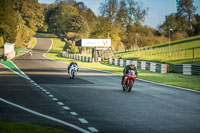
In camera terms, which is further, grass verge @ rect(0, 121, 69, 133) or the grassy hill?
the grassy hill

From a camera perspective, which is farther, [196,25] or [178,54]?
[196,25]

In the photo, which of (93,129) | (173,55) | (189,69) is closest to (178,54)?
(173,55)

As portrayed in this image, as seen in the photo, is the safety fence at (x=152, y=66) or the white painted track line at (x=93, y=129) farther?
the safety fence at (x=152, y=66)

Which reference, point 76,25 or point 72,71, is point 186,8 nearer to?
point 76,25

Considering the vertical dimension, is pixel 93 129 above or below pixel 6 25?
below

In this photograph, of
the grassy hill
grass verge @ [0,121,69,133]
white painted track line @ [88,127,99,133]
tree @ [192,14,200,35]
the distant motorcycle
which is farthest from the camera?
tree @ [192,14,200,35]

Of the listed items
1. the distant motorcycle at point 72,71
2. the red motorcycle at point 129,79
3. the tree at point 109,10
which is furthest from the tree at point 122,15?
the red motorcycle at point 129,79

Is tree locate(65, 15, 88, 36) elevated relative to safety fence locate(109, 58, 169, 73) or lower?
elevated

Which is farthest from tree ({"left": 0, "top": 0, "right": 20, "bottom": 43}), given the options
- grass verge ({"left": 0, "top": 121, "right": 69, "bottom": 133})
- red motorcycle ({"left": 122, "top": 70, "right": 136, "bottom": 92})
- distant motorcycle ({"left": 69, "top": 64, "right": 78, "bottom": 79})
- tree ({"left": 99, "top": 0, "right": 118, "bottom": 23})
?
grass verge ({"left": 0, "top": 121, "right": 69, "bottom": 133})

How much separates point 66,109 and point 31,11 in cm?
11770

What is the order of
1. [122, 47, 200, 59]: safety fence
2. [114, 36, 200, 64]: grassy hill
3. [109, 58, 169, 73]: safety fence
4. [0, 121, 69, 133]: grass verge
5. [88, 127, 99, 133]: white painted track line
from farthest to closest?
1. [122, 47, 200, 59]: safety fence
2. [114, 36, 200, 64]: grassy hill
3. [109, 58, 169, 73]: safety fence
4. [88, 127, 99, 133]: white painted track line
5. [0, 121, 69, 133]: grass verge

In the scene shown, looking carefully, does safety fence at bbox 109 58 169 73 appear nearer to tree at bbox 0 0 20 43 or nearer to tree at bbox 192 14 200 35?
tree at bbox 0 0 20 43

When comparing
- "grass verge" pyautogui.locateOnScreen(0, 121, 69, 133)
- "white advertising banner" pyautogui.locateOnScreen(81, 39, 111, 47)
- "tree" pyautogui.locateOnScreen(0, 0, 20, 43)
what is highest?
"tree" pyautogui.locateOnScreen(0, 0, 20, 43)

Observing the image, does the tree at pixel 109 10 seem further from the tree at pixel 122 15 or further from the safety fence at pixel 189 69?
the safety fence at pixel 189 69
